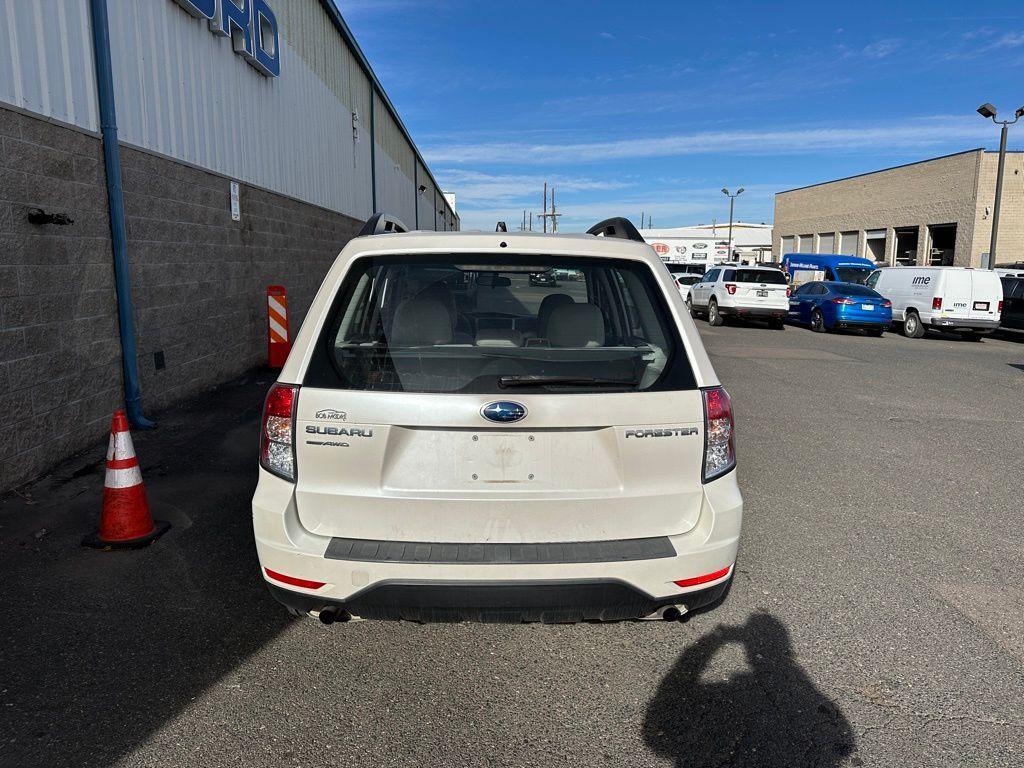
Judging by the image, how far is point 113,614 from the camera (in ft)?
11.9

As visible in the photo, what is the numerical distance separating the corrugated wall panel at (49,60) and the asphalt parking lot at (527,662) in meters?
2.81

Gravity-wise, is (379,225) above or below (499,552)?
above

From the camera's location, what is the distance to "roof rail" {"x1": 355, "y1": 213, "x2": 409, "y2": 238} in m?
3.57

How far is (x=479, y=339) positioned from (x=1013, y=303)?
21.2m

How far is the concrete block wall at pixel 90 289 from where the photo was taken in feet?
17.9

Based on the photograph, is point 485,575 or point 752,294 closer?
point 485,575

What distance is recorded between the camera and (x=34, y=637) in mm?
3410

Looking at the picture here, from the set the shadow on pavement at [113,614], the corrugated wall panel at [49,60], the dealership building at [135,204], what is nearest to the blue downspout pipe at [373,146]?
the dealership building at [135,204]

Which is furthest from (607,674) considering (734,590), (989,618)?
(989,618)

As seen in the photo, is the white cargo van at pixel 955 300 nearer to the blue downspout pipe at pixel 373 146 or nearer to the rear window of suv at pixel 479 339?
the blue downspout pipe at pixel 373 146

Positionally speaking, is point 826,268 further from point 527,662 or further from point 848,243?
point 527,662

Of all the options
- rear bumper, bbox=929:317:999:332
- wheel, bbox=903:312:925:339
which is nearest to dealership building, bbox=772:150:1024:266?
wheel, bbox=903:312:925:339

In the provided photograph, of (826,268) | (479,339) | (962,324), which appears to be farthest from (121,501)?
(826,268)

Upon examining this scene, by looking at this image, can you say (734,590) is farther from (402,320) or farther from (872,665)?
(402,320)
